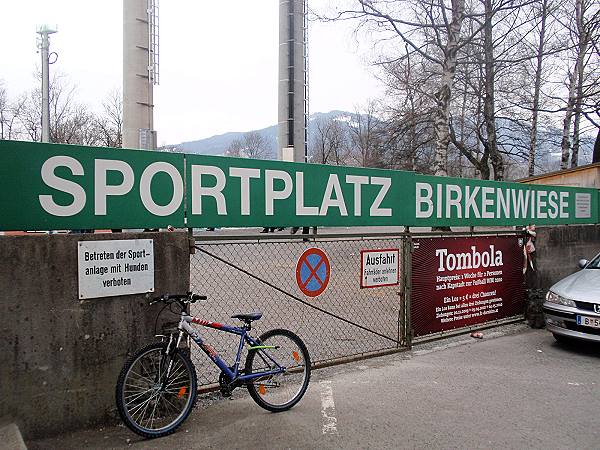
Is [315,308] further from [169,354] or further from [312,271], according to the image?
[169,354]

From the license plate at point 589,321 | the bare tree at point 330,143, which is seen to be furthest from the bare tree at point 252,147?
the license plate at point 589,321

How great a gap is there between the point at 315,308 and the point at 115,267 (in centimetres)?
229

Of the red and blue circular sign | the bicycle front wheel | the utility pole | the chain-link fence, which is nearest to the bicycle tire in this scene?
the bicycle front wheel

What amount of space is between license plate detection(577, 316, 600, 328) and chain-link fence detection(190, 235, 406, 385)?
→ 2210 millimetres

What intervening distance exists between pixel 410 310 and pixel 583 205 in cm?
573

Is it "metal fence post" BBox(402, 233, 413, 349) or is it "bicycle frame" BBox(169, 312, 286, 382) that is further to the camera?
"metal fence post" BBox(402, 233, 413, 349)

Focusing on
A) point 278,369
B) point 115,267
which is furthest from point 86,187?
point 278,369

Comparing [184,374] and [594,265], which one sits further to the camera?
→ [594,265]

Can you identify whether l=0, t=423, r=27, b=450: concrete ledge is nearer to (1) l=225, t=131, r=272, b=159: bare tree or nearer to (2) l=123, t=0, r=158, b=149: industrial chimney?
(2) l=123, t=0, r=158, b=149: industrial chimney

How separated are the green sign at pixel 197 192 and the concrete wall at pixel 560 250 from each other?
2.39 meters

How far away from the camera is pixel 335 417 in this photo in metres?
4.53

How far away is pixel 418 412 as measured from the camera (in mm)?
4672

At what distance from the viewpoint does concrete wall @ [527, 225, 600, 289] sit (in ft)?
29.7

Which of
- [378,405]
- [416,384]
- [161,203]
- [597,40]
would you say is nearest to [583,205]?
→ [416,384]
